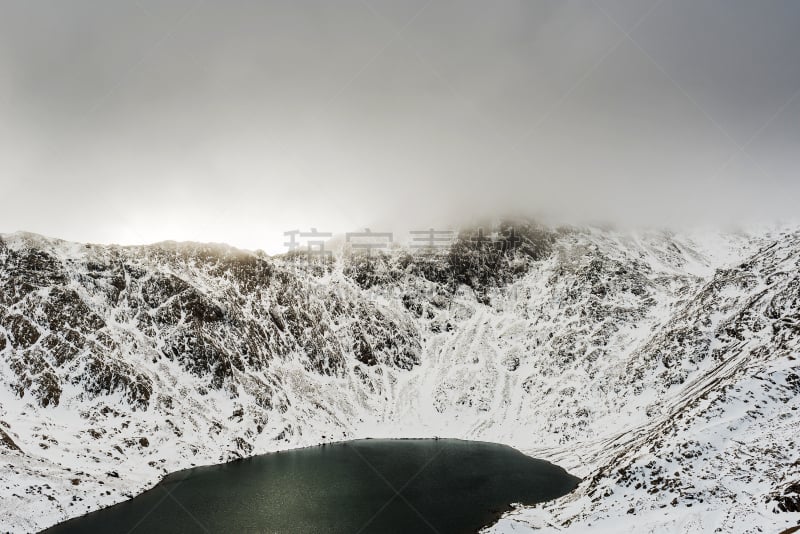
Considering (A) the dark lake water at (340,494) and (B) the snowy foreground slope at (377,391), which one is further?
(A) the dark lake water at (340,494)

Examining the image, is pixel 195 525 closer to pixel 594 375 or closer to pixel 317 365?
pixel 317 365

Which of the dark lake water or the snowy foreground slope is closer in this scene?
the snowy foreground slope

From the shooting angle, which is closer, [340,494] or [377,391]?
[340,494]

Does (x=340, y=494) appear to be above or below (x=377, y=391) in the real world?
above
